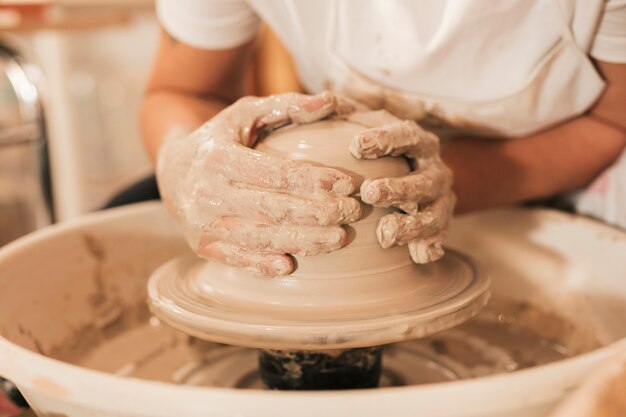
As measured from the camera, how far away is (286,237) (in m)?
0.77

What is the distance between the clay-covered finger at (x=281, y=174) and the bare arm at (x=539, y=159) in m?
0.45

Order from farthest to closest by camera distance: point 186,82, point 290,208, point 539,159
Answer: point 186,82, point 539,159, point 290,208

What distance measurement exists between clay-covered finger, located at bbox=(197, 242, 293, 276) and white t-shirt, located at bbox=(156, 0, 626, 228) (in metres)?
0.45

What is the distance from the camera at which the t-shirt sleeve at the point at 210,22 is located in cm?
124

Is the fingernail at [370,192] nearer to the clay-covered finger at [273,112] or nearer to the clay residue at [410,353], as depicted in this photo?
the clay-covered finger at [273,112]

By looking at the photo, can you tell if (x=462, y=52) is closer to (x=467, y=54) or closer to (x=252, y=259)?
(x=467, y=54)

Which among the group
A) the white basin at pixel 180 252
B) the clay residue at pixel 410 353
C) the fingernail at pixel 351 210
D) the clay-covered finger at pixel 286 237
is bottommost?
the clay residue at pixel 410 353

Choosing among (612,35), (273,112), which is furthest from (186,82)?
(612,35)

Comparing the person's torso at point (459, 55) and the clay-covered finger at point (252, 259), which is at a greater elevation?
the person's torso at point (459, 55)

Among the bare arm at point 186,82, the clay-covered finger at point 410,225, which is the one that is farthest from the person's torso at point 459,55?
the clay-covered finger at point 410,225

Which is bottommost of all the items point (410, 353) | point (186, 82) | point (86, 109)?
point (86, 109)

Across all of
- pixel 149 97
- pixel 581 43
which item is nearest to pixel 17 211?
pixel 149 97

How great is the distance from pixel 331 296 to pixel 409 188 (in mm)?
164

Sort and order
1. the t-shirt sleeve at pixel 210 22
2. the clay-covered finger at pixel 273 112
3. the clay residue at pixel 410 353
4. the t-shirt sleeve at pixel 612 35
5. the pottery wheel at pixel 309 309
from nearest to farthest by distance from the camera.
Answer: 1. the pottery wheel at pixel 309 309
2. the clay-covered finger at pixel 273 112
3. the t-shirt sleeve at pixel 612 35
4. the clay residue at pixel 410 353
5. the t-shirt sleeve at pixel 210 22
